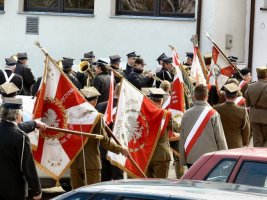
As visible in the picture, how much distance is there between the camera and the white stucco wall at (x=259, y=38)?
80.1 ft

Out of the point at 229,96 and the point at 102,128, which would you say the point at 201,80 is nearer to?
the point at 229,96

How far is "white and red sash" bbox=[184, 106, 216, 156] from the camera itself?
1191 centimetres

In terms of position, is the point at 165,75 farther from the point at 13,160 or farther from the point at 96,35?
the point at 13,160

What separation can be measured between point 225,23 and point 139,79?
20.2 ft

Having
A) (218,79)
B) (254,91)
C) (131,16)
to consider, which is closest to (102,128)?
(254,91)

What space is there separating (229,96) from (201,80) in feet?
11.8

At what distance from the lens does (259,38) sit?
24.6 meters

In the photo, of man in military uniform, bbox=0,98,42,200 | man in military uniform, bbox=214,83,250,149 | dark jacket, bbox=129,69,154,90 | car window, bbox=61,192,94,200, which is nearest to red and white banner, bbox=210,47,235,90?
dark jacket, bbox=129,69,154,90

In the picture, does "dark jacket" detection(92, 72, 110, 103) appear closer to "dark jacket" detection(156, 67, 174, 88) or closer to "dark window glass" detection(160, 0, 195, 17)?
"dark jacket" detection(156, 67, 174, 88)

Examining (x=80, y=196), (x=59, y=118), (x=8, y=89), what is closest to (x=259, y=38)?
(x=8, y=89)

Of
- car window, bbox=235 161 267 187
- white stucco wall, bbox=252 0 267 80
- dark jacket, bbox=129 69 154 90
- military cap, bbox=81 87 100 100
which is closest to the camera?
car window, bbox=235 161 267 187

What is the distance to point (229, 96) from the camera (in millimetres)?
13164

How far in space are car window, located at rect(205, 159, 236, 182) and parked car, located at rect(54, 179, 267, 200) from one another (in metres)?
1.96

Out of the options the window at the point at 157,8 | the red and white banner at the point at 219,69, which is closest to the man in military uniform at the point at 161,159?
the red and white banner at the point at 219,69
